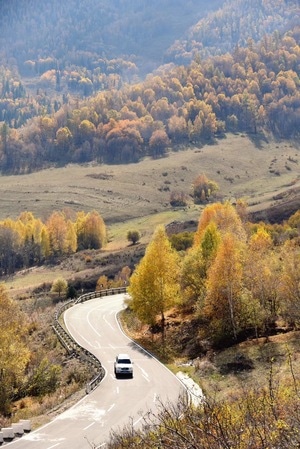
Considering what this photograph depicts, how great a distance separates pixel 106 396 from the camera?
1286 inches

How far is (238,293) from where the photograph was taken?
138 feet

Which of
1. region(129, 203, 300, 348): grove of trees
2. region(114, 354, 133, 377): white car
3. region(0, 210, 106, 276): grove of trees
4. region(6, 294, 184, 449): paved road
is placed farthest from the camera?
region(0, 210, 106, 276): grove of trees

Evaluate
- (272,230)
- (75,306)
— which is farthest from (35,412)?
(272,230)

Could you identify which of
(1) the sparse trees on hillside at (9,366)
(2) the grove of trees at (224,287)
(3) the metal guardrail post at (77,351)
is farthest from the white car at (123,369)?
(2) the grove of trees at (224,287)

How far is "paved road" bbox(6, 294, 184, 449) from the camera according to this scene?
2466cm

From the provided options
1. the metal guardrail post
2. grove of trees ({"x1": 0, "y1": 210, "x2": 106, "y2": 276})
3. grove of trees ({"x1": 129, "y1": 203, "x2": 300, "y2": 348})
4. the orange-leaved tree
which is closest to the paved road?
the metal guardrail post

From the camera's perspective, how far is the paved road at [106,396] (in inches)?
971

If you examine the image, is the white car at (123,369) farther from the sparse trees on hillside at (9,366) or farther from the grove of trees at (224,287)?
the grove of trees at (224,287)

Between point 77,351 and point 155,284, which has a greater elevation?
point 155,284

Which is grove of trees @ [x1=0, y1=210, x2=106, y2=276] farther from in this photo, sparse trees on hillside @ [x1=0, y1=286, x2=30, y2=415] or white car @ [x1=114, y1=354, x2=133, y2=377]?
white car @ [x1=114, y1=354, x2=133, y2=377]

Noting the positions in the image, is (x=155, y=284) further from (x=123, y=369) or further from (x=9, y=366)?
(x=9, y=366)

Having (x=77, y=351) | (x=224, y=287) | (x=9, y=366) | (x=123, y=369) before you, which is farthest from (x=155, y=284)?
(x=9, y=366)

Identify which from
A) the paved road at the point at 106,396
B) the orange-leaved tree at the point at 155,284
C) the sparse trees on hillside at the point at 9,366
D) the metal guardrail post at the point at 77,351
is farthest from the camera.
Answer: the orange-leaved tree at the point at 155,284

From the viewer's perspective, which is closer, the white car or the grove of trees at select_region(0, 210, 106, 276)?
the white car
